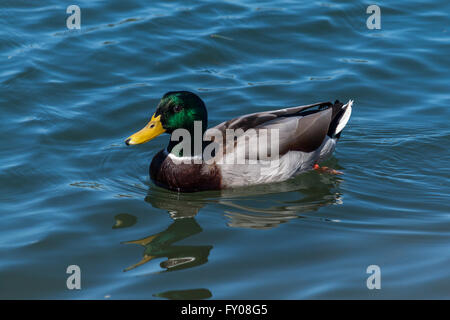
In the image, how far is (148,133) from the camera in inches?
288

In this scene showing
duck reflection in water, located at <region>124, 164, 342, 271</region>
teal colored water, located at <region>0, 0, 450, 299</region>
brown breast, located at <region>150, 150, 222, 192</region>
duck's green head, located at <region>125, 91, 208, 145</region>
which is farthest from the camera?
brown breast, located at <region>150, 150, 222, 192</region>

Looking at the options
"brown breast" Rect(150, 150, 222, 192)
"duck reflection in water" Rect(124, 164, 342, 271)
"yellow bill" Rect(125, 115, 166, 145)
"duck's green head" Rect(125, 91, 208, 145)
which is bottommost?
"duck reflection in water" Rect(124, 164, 342, 271)

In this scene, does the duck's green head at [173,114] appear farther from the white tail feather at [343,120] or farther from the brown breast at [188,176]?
the white tail feather at [343,120]

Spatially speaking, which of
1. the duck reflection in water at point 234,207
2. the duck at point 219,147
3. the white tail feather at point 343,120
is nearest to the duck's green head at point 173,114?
the duck at point 219,147

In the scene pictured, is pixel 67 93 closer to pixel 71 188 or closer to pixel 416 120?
pixel 71 188

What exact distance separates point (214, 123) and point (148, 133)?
1794 millimetres

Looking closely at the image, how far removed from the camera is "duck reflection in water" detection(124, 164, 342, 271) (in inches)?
240

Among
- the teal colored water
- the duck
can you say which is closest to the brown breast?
the duck

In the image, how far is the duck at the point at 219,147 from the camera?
7.41 meters

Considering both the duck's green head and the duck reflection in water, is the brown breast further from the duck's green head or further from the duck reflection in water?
the duck's green head

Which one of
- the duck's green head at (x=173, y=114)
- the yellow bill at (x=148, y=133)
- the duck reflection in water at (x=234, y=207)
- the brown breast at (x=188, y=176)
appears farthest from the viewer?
the brown breast at (x=188, y=176)

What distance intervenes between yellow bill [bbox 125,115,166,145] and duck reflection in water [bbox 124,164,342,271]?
593mm

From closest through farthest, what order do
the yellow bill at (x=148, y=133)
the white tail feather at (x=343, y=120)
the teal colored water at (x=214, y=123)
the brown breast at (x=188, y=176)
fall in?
the teal colored water at (x=214, y=123)
the yellow bill at (x=148, y=133)
the brown breast at (x=188, y=176)
the white tail feather at (x=343, y=120)

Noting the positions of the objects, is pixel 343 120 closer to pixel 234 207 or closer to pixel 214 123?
pixel 214 123
